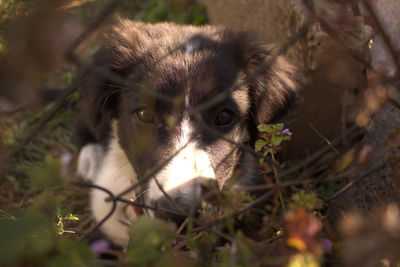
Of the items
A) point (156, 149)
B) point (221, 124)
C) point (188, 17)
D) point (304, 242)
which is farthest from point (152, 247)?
point (188, 17)

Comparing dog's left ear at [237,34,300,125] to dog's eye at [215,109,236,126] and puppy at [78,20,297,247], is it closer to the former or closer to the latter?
puppy at [78,20,297,247]

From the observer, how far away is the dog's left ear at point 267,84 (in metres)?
2.30

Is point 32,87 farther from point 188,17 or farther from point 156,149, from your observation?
point 188,17

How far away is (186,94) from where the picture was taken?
1969 millimetres

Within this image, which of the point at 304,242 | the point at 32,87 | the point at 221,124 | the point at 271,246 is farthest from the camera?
the point at 221,124

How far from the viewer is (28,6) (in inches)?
32.7

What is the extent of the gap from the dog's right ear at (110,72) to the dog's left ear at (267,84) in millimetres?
738

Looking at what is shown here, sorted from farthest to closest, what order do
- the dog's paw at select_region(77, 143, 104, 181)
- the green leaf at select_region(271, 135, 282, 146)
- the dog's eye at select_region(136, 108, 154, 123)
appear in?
the dog's paw at select_region(77, 143, 104, 181) → the dog's eye at select_region(136, 108, 154, 123) → the green leaf at select_region(271, 135, 282, 146)

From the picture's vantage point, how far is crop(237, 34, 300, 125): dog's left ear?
2.30 metres

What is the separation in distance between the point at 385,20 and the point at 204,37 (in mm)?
1057

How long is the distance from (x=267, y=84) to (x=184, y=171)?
3.19 feet

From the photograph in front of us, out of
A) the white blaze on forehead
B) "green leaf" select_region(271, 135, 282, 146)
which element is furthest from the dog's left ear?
"green leaf" select_region(271, 135, 282, 146)

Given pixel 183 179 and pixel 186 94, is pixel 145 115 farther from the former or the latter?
pixel 183 179

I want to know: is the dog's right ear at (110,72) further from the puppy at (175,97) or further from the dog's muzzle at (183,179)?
the dog's muzzle at (183,179)
